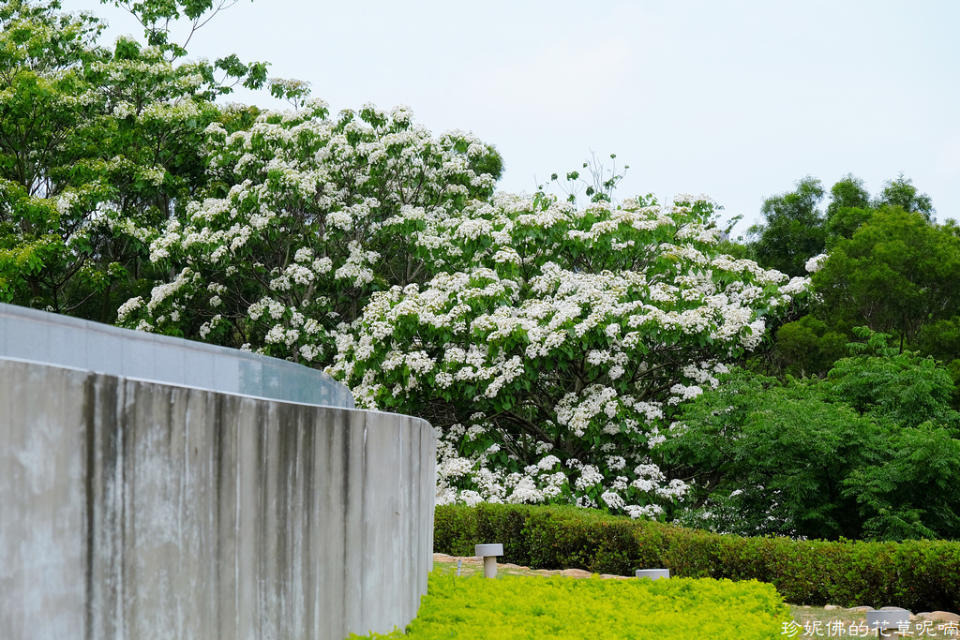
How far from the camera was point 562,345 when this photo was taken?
14.9 meters

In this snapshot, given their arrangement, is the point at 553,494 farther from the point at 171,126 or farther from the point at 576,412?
the point at 171,126

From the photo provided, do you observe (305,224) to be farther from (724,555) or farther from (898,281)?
(724,555)

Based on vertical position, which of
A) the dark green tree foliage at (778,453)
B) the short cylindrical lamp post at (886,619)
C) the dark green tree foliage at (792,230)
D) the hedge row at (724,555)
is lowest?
the hedge row at (724,555)

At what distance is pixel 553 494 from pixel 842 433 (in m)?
4.70

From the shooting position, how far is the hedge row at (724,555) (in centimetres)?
958

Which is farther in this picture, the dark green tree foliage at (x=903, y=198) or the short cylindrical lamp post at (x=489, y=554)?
the dark green tree foliage at (x=903, y=198)

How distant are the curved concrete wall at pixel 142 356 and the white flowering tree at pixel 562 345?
8.05 meters

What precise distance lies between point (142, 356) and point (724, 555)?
7.46m

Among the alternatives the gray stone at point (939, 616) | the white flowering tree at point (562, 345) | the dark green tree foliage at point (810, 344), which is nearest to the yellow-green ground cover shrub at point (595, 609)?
the gray stone at point (939, 616)

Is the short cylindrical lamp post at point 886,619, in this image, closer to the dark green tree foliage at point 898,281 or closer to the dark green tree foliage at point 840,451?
the dark green tree foliage at point 840,451

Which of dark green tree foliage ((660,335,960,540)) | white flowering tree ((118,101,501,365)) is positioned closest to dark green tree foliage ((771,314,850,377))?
dark green tree foliage ((660,335,960,540))

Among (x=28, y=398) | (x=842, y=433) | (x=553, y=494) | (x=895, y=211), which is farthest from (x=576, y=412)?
(x=28, y=398)

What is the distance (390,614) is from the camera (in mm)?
6320

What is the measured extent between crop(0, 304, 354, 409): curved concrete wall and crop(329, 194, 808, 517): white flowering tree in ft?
26.4
